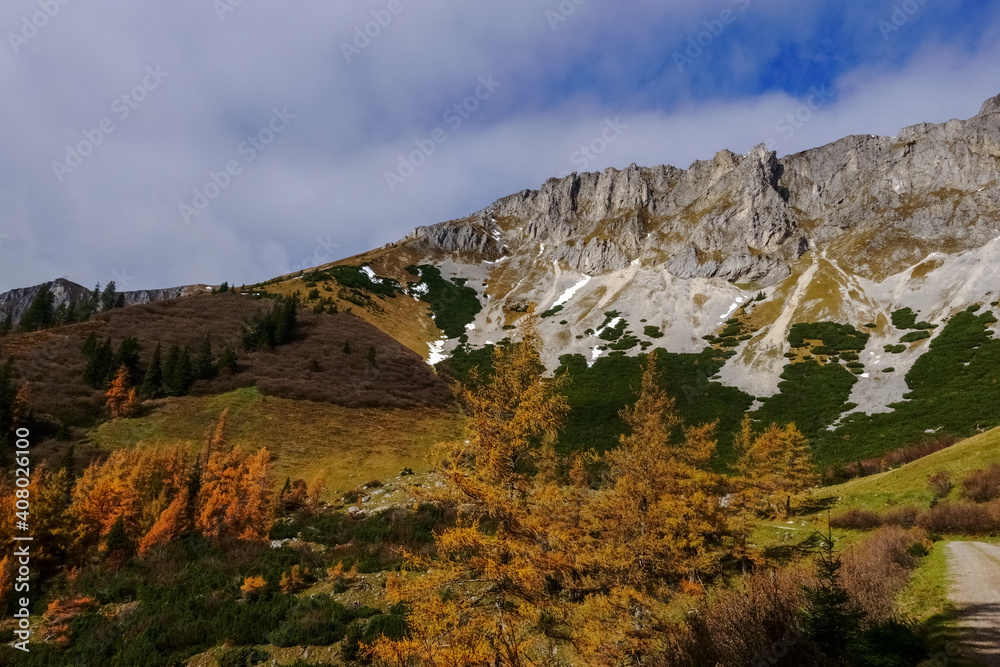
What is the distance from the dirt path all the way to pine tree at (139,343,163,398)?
162 feet

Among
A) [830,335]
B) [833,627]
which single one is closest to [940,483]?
[833,627]

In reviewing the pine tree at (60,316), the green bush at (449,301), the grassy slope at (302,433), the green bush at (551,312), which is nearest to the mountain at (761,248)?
the green bush at (551,312)

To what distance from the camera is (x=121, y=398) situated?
119ft

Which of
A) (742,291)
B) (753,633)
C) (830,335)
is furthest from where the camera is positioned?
(742,291)

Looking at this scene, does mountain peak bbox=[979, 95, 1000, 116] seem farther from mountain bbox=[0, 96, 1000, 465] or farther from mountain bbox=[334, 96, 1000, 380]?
mountain bbox=[0, 96, 1000, 465]

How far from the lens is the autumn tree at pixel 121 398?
3534 cm

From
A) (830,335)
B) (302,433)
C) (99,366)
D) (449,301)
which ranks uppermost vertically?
(449,301)

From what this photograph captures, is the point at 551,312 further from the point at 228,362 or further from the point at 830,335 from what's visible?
the point at 228,362

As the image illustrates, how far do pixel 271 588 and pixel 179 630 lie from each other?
3.55 meters

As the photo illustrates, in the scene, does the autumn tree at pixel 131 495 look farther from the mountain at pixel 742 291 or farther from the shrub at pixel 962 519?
the shrub at pixel 962 519

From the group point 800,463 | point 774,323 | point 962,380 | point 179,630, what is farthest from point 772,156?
point 179,630

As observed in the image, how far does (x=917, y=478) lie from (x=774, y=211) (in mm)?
83543

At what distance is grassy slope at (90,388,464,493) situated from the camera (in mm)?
33344

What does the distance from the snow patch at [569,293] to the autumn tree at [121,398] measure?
6865cm
